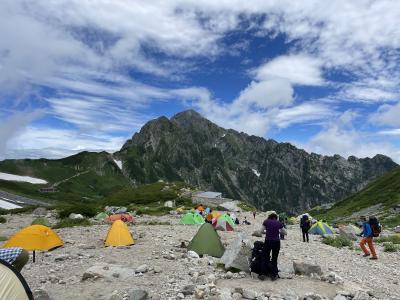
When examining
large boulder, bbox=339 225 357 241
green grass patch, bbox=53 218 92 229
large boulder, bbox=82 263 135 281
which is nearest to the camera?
large boulder, bbox=82 263 135 281

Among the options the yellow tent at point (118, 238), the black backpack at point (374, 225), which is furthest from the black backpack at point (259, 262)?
the yellow tent at point (118, 238)

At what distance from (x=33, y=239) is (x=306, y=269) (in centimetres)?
1658

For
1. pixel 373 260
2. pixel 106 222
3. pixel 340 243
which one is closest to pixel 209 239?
pixel 373 260

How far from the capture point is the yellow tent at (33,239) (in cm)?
2436

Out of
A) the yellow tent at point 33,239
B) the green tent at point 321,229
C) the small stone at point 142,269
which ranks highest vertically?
the green tent at point 321,229

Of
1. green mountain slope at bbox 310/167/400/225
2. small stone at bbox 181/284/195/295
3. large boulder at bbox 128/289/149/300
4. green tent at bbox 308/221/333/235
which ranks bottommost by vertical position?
large boulder at bbox 128/289/149/300

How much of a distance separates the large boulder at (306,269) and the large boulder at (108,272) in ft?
25.5

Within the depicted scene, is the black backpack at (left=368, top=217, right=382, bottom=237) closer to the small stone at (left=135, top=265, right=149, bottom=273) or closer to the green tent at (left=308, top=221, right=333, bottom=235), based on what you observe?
the small stone at (left=135, top=265, right=149, bottom=273)

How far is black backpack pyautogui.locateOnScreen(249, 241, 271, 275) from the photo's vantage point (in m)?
18.0

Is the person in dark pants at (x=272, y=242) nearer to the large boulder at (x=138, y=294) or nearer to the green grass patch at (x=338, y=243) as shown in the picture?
the large boulder at (x=138, y=294)

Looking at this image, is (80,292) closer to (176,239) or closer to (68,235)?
(176,239)

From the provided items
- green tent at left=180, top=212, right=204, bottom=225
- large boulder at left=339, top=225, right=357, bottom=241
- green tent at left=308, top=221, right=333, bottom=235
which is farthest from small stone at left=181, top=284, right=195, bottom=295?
green tent at left=180, top=212, right=204, bottom=225

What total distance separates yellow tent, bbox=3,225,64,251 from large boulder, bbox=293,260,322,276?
15.8 metres

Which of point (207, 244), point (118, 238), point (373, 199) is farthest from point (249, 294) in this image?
point (373, 199)
